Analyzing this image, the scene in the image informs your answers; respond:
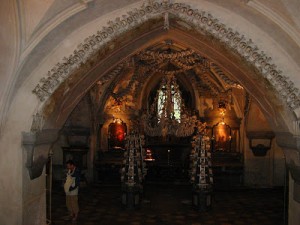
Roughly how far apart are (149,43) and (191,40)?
757 millimetres

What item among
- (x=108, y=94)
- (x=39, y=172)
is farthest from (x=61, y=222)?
(x=108, y=94)

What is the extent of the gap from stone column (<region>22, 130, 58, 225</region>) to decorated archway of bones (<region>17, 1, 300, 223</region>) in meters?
0.12

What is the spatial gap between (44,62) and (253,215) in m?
5.12

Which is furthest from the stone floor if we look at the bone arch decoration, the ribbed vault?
the bone arch decoration

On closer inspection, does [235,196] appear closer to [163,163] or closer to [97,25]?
[163,163]

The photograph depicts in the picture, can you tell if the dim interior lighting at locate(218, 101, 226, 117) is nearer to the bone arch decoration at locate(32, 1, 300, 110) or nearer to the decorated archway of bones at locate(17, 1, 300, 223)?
the decorated archway of bones at locate(17, 1, 300, 223)

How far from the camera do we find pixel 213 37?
555 centimetres

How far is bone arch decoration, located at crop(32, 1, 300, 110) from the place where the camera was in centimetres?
528

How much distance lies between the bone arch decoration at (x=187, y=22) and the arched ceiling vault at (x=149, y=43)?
0.08 m

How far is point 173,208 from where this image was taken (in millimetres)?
8727

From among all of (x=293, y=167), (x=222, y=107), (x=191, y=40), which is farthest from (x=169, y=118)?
(x=293, y=167)

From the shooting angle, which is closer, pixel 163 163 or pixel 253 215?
pixel 253 215

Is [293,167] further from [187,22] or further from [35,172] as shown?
[35,172]

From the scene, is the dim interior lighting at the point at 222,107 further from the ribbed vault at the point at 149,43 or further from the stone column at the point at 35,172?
the stone column at the point at 35,172
